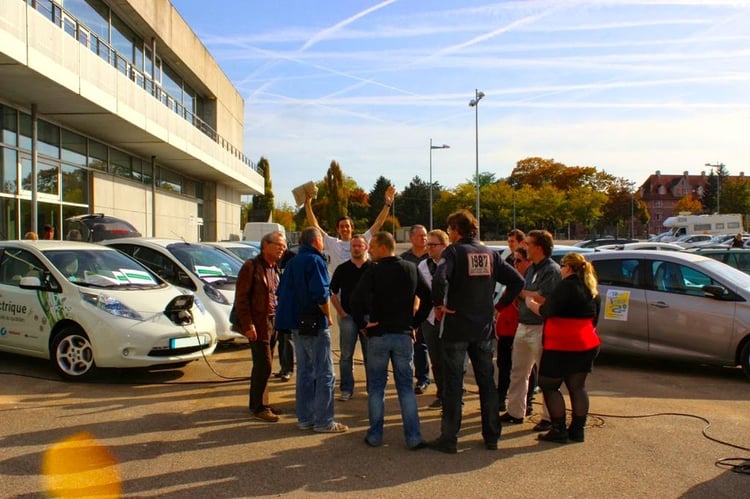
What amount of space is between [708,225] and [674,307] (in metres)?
48.1

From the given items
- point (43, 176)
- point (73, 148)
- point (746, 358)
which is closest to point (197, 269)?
point (746, 358)

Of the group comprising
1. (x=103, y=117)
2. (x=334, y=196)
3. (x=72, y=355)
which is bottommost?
(x=72, y=355)

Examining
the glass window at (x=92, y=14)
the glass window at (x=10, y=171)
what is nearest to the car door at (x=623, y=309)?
the glass window at (x=10, y=171)

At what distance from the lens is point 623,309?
8.77 metres

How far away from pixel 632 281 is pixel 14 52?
11.5m

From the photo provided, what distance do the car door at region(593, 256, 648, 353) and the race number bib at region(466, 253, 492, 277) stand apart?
4.13 metres

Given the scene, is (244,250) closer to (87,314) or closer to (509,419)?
(87,314)

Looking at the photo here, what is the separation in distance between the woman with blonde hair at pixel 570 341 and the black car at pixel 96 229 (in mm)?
11943

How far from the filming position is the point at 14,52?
40.4 feet

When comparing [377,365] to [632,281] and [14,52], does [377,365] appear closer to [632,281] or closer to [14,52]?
[632,281]

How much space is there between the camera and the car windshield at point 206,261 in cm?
1052

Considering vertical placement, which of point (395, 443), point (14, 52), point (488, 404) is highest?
point (14, 52)

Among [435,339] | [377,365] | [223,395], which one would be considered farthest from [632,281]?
[223,395]

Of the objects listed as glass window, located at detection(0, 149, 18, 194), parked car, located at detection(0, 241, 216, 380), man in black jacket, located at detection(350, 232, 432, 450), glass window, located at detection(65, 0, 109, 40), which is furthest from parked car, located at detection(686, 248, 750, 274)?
glass window, located at detection(65, 0, 109, 40)
